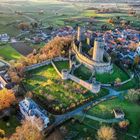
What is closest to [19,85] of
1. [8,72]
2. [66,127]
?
[8,72]

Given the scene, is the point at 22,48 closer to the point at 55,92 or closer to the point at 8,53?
the point at 8,53

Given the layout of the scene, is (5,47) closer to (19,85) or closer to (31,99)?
(19,85)

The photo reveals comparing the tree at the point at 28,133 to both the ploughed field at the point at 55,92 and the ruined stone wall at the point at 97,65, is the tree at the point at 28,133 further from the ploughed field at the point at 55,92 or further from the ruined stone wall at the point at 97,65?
the ruined stone wall at the point at 97,65

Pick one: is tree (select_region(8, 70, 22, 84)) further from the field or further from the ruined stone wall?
the field

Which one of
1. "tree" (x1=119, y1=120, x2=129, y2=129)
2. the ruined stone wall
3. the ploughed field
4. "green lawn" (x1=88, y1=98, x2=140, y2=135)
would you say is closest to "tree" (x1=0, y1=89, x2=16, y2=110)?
the ploughed field

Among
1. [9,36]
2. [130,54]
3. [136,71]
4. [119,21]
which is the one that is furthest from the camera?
[119,21]

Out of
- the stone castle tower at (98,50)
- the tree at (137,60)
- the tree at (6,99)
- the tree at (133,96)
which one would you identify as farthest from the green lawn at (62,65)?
the tree at (137,60)
